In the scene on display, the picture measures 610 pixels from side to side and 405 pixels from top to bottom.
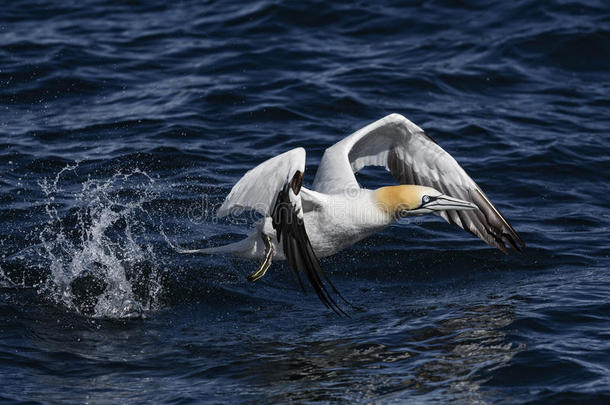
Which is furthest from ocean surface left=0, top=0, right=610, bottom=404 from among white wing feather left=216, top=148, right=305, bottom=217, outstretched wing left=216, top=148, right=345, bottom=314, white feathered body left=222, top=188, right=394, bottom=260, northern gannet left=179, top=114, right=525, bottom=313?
white wing feather left=216, top=148, right=305, bottom=217

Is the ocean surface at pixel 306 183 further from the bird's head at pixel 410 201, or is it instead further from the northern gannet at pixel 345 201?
the bird's head at pixel 410 201

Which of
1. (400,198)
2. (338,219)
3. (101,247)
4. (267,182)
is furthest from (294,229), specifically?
(101,247)

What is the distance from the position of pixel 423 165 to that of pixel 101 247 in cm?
326

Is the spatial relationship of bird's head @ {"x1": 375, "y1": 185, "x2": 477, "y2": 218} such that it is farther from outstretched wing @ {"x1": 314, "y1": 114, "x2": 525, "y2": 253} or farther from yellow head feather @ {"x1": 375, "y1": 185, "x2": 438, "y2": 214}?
outstretched wing @ {"x1": 314, "y1": 114, "x2": 525, "y2": 253}

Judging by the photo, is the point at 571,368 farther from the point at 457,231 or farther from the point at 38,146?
the point at 38,146

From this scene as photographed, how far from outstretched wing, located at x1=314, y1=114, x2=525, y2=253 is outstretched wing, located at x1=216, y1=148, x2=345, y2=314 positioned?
145 centimetres

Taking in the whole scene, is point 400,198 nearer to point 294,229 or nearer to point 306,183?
point 294,229

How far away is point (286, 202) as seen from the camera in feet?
23.9

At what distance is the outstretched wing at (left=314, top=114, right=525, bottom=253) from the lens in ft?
30.3

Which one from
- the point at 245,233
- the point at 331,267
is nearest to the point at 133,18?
the point at 245,233

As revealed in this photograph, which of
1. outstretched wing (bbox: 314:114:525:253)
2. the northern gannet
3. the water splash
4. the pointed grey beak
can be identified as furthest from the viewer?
outstretched wing (bbox: 314:114:525:253)

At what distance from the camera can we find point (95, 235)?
360 inches

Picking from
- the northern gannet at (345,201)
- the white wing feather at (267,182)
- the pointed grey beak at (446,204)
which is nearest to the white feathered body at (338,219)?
the northern gannet at (345,201)

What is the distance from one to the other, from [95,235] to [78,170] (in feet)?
7.95
